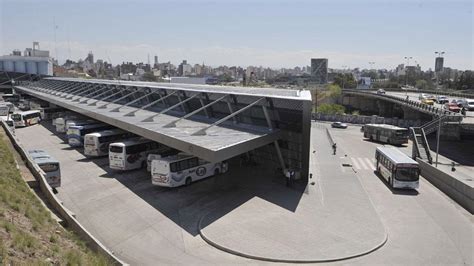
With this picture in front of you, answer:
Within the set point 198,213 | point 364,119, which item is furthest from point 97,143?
point 364,119

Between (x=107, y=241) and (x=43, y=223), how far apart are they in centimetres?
362

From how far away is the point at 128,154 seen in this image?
26750 millimetres

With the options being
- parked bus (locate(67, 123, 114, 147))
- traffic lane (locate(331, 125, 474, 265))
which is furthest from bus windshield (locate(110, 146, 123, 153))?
traffic lane (locate(331, 125, 474, 265))

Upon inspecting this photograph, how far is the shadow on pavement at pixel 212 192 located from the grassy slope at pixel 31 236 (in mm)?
5658

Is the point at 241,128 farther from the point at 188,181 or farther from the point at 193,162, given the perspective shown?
the point at 188,181

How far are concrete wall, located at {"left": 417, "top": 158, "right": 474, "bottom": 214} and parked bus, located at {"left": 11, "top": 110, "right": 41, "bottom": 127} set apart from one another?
45355 mm

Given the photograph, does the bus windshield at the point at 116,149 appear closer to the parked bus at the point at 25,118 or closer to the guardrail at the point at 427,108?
the guardrail at the point at 427,108

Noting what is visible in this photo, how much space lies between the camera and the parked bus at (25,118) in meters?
47.9

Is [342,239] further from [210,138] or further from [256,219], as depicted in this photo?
[210,138]

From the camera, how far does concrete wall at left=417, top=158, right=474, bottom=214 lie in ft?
69.2

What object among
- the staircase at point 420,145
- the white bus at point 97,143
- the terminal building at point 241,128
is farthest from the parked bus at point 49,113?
the staircase at point 420,145

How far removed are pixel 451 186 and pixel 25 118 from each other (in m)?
47.6

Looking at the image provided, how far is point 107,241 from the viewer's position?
15570 mm

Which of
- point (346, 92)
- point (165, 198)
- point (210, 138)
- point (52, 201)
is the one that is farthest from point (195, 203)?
point (346, 92)
